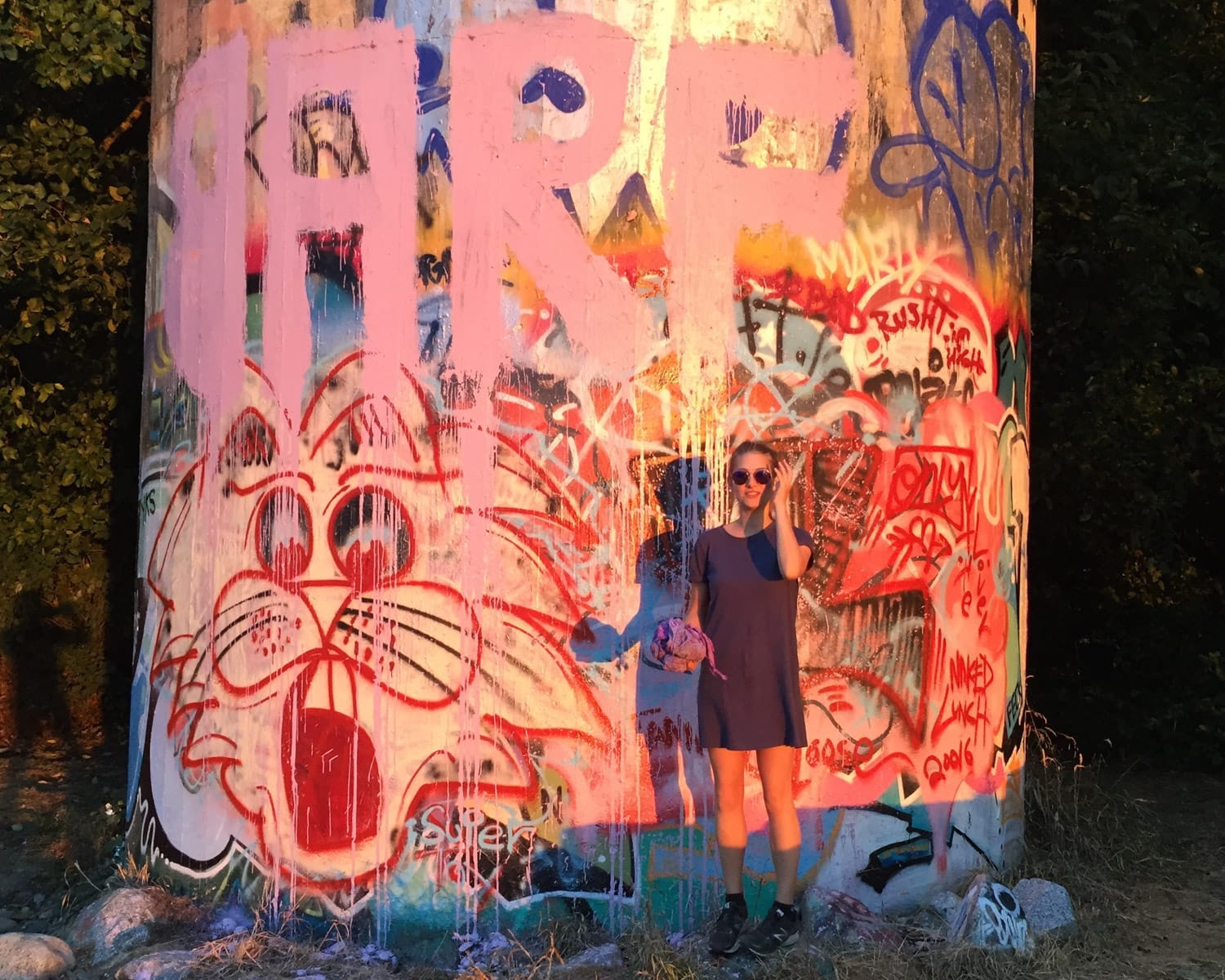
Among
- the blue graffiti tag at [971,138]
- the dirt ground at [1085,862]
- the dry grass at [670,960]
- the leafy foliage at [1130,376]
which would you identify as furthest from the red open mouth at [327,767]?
the leafy foliage at [1130,376]

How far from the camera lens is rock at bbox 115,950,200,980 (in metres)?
4.92

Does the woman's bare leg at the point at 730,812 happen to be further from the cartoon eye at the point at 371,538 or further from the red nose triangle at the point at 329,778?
the cartoon eye at the point at 371,538

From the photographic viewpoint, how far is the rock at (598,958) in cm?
492

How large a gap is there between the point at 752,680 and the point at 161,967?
8.24 ft

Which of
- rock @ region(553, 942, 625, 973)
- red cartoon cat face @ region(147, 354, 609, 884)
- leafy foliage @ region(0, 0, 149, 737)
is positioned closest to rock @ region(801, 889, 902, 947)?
rock @ region(553, 942, 625, 973)

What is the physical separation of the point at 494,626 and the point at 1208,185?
20.8 feet

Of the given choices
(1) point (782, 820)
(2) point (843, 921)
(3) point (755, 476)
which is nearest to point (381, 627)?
(3) point (755, 476)

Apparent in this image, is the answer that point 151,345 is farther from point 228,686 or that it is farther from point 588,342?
point 588,342

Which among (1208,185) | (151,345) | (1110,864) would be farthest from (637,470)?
(1208,185)

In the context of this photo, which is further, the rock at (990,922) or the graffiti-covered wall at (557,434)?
the graffiti-covered wall at (557,434)

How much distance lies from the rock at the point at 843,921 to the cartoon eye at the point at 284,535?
8.29ft

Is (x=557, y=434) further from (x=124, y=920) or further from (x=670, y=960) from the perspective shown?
(x=124, y=920)

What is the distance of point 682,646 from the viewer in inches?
190

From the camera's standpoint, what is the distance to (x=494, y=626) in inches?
206
